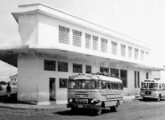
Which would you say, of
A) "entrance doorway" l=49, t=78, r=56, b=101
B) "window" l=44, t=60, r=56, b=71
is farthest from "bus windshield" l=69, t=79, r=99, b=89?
"entrance doorway" l=49, t=78, r=56, b=101

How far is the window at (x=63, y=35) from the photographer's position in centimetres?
2929

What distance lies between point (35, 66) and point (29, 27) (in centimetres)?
387

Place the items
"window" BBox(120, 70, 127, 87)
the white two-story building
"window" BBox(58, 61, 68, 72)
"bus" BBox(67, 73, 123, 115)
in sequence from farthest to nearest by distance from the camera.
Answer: "window" BBox(120, 70, 127, 87), "window" BBox(58, 61, 68, 72), the white two-story building, "bus" BBox(67, 73, 123, 115)

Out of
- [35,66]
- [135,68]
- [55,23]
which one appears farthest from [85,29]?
[135,68]

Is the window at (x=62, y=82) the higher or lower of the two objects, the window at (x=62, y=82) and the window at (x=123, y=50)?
the lower

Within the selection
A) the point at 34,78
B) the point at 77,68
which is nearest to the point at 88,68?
the point at 77,68

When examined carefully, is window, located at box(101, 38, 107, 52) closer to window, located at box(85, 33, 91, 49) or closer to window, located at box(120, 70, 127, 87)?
window, located at box(85, 33, 91, 49)

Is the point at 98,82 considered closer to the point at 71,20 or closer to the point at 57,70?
the point at 57,70

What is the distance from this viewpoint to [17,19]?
2909 cm

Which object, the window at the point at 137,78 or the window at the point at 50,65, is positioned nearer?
the window at the point at 50,65

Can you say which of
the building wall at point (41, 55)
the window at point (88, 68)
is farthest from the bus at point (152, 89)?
the window at point (88, 68)

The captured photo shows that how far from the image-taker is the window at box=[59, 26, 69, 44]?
29.3m

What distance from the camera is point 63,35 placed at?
97.2 ft

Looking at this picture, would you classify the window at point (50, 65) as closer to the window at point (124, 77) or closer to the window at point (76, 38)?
the window at point (76, 38)
